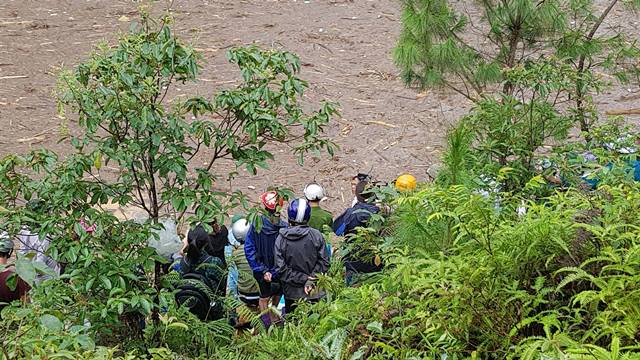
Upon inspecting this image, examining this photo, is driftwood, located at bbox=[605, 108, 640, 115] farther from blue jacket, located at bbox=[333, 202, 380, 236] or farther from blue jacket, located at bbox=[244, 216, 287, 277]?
blue jacket, located at bbox=[244, 216, 287, 277]

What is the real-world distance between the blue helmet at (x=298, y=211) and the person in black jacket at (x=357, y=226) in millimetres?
387

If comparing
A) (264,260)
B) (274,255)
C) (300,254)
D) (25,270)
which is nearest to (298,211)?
(300,254)

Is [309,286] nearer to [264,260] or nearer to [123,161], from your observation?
[264,260]

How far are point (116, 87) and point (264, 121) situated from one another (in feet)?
2.94

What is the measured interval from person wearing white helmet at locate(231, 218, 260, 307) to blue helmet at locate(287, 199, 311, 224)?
759mm

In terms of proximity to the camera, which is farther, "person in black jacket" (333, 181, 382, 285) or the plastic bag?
"person in black jacket" (333, 181, 382, 285)

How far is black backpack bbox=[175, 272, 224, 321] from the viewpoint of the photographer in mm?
5875

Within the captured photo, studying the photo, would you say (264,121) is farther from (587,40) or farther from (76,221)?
(587,40)

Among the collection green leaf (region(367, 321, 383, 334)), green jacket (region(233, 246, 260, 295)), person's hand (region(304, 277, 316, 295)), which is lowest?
green jacket (region(233, 246, 260, 295))

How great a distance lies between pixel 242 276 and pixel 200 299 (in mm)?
1036

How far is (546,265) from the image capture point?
128 inches

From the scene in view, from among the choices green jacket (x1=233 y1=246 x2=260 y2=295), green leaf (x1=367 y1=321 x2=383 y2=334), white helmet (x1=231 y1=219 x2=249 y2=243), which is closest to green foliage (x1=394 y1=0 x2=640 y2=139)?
white helmet (x1=231 y1=219 x2=249 y2=243)

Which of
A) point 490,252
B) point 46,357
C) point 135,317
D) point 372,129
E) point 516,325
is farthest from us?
point 372,129

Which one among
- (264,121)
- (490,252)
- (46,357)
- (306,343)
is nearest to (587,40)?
(264,121)
